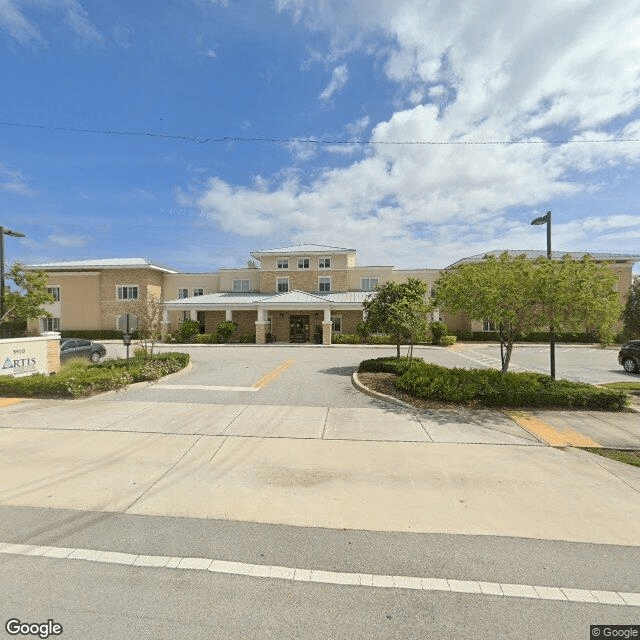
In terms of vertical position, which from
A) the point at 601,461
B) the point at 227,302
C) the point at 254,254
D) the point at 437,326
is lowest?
the point at 601,461

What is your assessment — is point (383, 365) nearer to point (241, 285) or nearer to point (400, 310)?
point (400, 310)

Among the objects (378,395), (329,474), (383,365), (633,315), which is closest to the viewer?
(329,474)

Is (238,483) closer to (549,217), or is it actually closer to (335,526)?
(335,526)

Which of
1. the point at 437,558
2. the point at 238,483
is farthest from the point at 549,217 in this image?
the point at 238,483

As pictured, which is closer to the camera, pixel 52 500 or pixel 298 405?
pixel 52 500

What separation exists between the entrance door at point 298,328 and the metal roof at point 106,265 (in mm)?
15760

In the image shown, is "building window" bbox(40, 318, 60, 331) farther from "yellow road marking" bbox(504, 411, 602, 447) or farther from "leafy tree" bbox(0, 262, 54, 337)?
"yellow road marking" bbox(504, 411, 602, 447)

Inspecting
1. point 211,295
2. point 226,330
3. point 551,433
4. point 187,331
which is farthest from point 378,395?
point 211,295

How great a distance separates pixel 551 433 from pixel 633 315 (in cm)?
1322

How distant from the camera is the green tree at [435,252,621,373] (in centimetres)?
794

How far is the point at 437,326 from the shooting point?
26453mm

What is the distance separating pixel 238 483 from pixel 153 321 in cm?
1145

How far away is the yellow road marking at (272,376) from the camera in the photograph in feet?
36.7

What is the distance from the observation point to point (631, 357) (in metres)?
15.2
